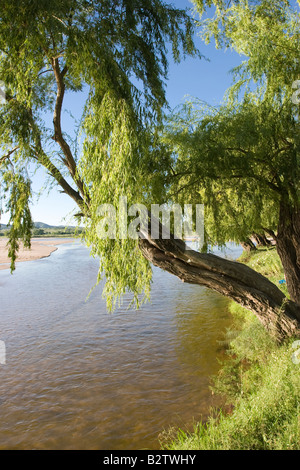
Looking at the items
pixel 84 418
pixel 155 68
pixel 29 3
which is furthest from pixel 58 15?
pixel 84 418

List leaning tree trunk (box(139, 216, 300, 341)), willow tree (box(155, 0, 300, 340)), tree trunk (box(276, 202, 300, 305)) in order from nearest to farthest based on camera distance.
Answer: leaning tree trunk (box(139, 216, 300, 341)), willow tree (box(155, 0, 300, 340)), tree trunk (box(276, 202, 300, 305))

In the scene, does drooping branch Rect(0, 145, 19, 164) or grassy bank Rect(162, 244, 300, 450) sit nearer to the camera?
grassy bank Rect(162, 244, 300, 450)

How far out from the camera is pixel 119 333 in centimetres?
985

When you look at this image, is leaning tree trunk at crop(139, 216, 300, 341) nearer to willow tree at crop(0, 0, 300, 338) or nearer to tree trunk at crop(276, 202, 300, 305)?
willow tree at crop(0, 0, 300, 338)

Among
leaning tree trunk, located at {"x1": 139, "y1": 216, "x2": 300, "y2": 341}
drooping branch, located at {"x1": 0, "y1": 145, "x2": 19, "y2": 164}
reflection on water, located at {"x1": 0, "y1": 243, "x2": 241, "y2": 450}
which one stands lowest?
reflection on water, located at {"x1": 0, "y1": 243, "x2": 241, "y2": 450}

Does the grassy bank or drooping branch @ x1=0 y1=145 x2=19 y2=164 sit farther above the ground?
drooping branch @ x1=0 y1=145 x2=19 y2=164

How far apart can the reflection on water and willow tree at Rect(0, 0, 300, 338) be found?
2061 mm

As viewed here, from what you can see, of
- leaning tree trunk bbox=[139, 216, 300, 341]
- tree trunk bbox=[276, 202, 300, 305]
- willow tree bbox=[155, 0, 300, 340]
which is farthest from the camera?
tree trunk bbox=[276, 202, 300, 305]

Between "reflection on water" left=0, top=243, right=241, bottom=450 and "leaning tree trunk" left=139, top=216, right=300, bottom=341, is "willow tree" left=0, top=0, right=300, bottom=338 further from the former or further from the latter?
"reflection on water" left=0, top=243, right=241, bottom=450

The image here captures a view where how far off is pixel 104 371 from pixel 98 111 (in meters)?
5.45

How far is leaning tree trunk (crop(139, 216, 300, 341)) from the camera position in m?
5.66

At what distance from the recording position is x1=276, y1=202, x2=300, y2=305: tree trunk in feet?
24.2

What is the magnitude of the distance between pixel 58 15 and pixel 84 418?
6.19m

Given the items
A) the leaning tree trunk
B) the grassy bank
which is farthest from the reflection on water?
the leaning tree trunk
